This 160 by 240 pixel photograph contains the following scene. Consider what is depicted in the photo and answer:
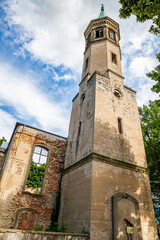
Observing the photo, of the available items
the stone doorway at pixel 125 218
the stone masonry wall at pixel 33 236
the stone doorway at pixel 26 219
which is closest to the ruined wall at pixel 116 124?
the stone doorway at pixel 125 218

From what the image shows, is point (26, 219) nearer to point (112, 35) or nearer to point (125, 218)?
point (125, 218)

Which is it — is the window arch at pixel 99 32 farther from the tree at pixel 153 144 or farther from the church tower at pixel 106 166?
the tree at pixel 153 144

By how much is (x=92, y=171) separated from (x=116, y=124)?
13.9 ft

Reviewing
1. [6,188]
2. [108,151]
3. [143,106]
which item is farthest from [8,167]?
[143,106]

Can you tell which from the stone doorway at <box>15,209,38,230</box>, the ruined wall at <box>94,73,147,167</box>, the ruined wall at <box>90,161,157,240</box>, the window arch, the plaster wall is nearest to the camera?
the ruined wall at <box>90,161,157,240</box>

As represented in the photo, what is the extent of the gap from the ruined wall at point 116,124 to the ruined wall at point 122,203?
3.42 feet

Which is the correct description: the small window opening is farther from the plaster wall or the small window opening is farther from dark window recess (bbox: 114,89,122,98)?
the plaster wall

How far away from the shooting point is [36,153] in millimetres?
12766

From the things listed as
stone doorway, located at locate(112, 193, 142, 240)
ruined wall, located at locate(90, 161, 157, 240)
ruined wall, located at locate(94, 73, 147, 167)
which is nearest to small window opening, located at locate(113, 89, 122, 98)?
ruined wall, located at locate(94, 73, 147, 167)

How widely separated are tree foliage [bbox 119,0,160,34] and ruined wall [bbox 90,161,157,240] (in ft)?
26.6

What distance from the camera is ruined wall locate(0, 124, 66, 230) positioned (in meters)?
10.1

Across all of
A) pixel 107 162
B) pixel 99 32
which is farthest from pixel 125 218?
pixel 99 32

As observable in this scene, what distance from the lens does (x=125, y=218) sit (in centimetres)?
833

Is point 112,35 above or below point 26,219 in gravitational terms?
above
